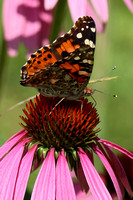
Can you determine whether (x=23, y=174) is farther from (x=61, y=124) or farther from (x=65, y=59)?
(x=65, y=59)

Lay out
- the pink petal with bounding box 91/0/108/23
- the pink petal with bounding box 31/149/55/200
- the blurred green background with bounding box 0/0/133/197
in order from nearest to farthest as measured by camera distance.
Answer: the pink petal with bounding box 31/149/55/200 → the pink petal with bounding box 91/0/108/23 → the blurred green background with bounding box 0/0/133/197

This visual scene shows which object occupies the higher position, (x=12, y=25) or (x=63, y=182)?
(x=12, y=25)

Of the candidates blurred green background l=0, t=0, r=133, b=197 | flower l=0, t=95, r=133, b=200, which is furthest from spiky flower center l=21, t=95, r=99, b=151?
blurred green background l=0, t=0, r=133, b=197

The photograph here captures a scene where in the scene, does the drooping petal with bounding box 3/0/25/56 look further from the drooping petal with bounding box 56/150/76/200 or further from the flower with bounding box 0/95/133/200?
the drooping petal with bounding box 56/150/76/200

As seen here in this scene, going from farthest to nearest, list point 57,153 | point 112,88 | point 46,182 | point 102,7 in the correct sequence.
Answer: point 112,88, point 102,7, point 57,153, point 46,182

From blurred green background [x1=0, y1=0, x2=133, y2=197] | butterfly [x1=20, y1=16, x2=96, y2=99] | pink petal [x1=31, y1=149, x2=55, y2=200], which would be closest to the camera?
pink petal [x1=31, y1=149, x2=55, y2=200]

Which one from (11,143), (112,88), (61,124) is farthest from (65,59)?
(112,88)

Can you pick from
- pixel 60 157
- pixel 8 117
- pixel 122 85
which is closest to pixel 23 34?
pixel 60 157
